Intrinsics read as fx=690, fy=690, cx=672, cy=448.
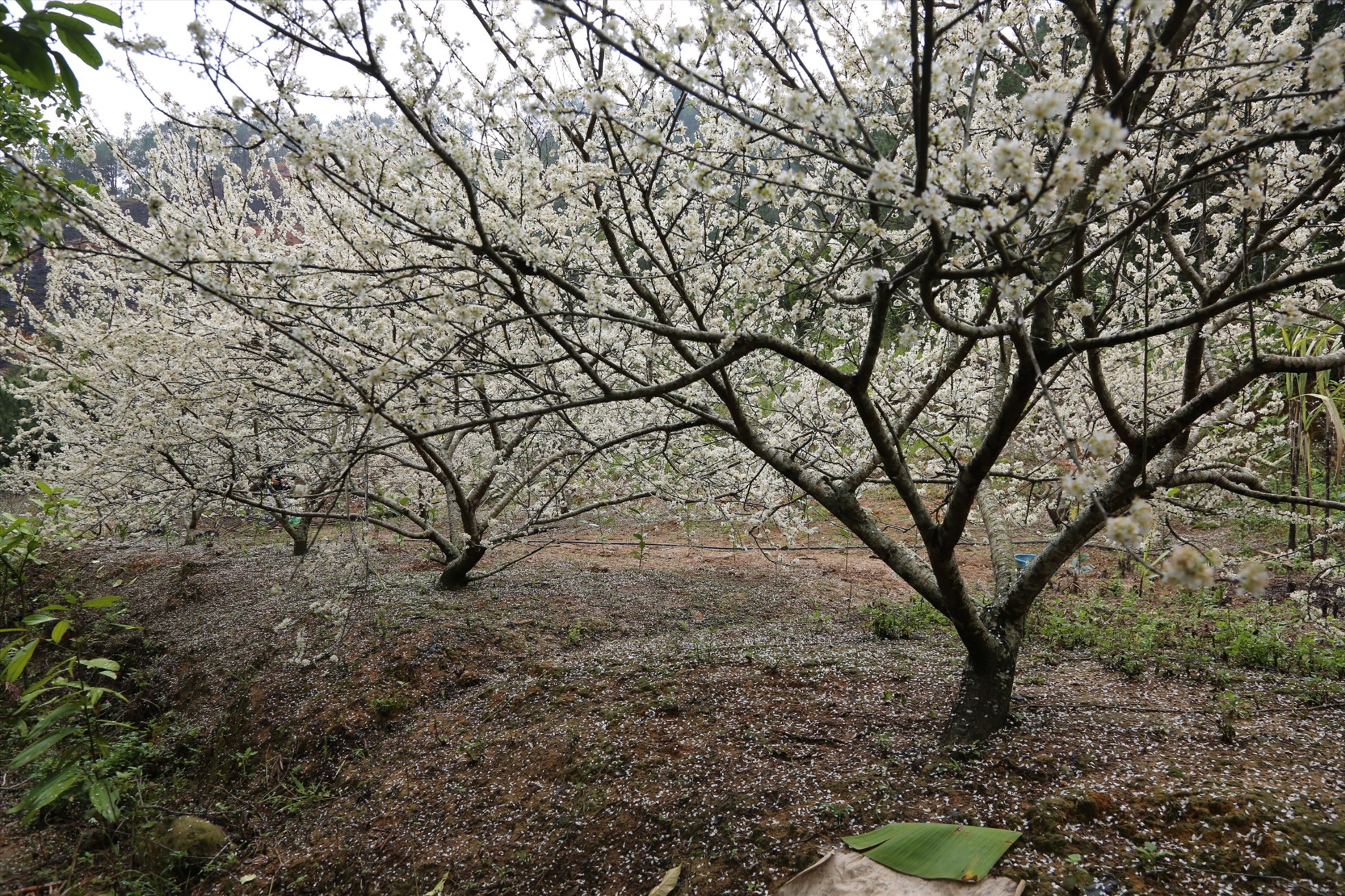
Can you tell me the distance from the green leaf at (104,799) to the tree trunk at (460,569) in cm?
337

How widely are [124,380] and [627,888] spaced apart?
763 cm

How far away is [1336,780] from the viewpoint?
8.48ft

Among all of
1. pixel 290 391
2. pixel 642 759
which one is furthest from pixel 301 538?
pixel 642 759

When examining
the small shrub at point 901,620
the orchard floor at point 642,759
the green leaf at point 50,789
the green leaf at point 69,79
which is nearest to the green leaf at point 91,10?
the green leaf at point 69,79

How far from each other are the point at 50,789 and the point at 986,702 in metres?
4.45

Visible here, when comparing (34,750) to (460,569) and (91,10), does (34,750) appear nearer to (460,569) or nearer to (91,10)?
(91,10)

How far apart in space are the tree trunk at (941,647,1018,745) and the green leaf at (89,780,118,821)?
4020 millimetres

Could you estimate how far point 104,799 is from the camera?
132 inches

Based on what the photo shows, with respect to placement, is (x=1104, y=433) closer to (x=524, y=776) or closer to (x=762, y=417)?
(x=524, y=776)

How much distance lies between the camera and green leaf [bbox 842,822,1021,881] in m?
2.32

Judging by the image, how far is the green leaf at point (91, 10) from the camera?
4.71 feet

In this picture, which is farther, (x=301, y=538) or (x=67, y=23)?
(x=301, y=538)

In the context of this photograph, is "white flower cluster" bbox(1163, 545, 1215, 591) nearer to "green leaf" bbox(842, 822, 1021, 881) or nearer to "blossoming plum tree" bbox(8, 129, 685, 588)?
"green leaf" bbox(842, 822, 1021, 881)

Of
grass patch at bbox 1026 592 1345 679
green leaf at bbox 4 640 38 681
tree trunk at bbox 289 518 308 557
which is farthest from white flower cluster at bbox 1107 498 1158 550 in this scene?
tree trunk at bbox 289 518 308 557
